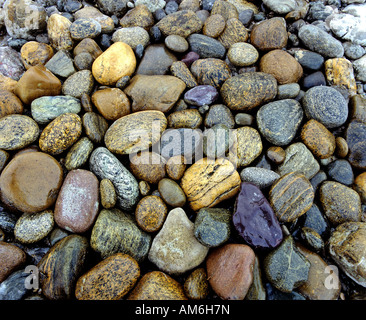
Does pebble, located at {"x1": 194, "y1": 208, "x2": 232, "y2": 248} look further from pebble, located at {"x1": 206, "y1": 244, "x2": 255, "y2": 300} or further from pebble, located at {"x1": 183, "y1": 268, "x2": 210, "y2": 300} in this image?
pebble, located at {"x1": 183, "y1": 268, "x2": 210, "y2": 300}

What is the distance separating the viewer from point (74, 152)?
268 centimetres

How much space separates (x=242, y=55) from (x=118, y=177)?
2.25m

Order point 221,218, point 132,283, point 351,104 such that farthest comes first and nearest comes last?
point 351,104, point 221,218, point 132,283

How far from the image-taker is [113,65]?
10.1 ft

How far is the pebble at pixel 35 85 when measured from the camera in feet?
9.45

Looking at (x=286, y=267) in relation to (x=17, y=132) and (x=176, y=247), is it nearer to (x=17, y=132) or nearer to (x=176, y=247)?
(x=176, y=247)

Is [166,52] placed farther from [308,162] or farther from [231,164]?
[308,162]

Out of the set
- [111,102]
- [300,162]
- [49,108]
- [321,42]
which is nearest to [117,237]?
[111,102]

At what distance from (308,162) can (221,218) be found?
126 cm

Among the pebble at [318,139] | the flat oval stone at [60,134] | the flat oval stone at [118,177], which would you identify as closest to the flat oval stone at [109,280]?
the flat oval stone at [118,177]

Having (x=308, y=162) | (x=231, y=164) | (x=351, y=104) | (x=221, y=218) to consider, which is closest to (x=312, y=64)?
(x=351, y=104)

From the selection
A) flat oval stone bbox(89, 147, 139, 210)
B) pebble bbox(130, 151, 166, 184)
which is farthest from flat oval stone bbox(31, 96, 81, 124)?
pebble bbox(130, 151, 166, 184)

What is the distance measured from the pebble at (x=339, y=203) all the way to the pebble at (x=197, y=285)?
60.1 inches

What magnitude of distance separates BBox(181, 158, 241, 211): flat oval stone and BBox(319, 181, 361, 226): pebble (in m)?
1.00
